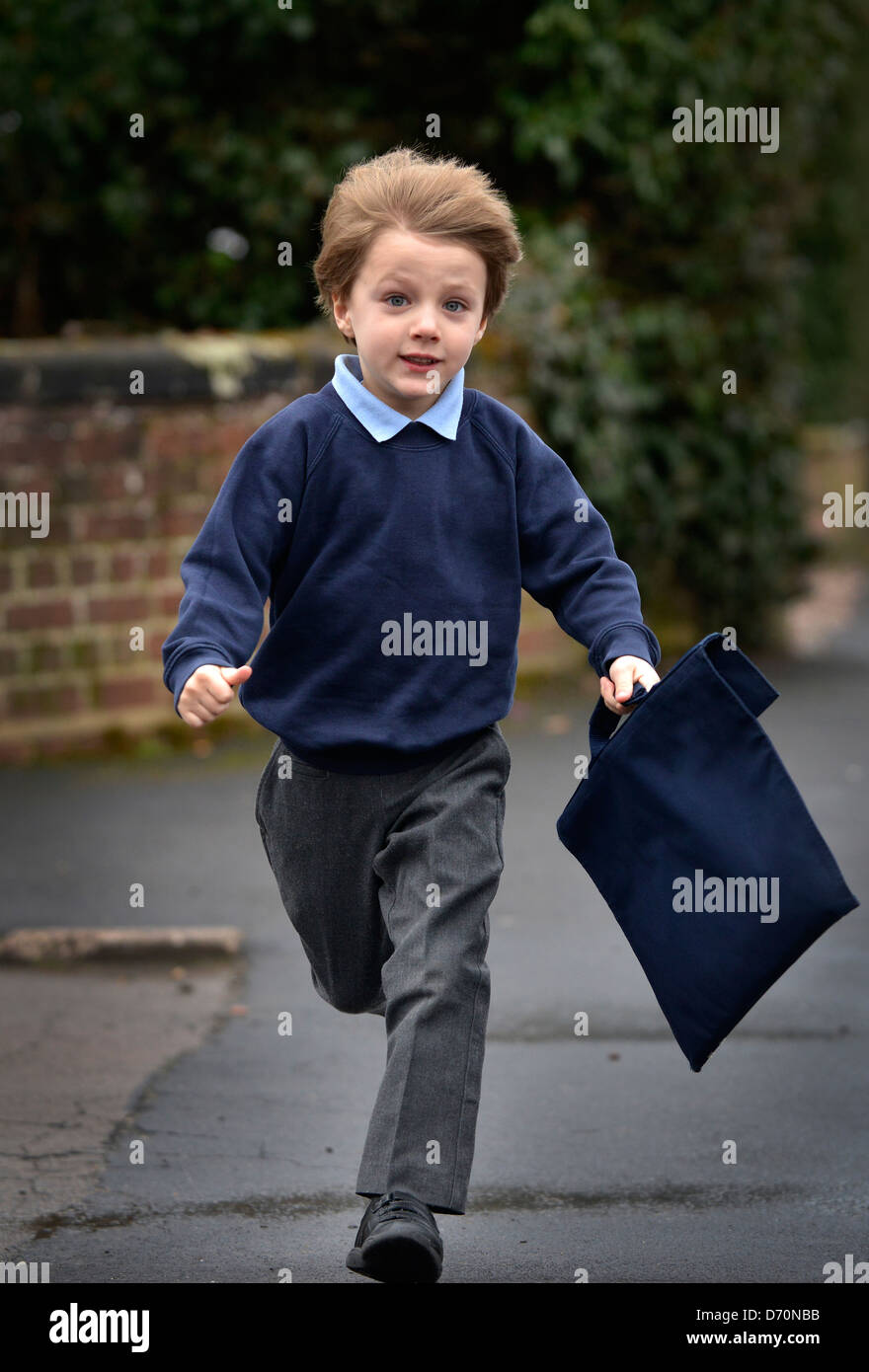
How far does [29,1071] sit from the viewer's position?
4629 millimetres

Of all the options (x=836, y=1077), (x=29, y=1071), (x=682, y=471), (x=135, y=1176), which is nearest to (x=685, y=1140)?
(x=836, y=1077)

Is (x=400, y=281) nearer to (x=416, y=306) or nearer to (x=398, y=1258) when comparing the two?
(x=416, y=306)

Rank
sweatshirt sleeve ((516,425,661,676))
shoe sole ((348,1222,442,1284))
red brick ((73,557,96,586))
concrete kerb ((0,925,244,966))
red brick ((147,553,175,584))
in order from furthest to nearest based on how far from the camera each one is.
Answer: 1. red brick ((147,553,175,584))
2. red brick ((73,557,96,586))
3. concrete kerb ((0,925,244,966))
4. sweatshirt sleeve ((516,425,661,676))
5. shoe sole ((348,1222,442,1284))

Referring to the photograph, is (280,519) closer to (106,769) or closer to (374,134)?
(106,769)

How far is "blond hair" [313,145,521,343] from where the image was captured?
131 inches

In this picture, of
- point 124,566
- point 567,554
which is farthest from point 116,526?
point 567,554

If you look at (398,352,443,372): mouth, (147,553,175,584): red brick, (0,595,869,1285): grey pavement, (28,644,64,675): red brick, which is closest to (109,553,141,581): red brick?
(147,553,175,584): red brick

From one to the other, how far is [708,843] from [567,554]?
0.57 m

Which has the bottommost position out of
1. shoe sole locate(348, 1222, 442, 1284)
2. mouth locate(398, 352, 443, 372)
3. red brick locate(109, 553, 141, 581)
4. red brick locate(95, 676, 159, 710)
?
shoe sole locate(348, 1222, 442, 1284)

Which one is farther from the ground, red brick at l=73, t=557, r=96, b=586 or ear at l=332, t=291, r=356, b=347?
red brick at l=73, t=557, r=96, b=586

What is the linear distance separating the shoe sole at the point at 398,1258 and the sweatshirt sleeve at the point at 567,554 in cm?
99

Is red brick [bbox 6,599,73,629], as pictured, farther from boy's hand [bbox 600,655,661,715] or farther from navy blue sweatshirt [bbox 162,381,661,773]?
boy's hand [bbox 600,655,661,715]

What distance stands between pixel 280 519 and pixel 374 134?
25.3ft

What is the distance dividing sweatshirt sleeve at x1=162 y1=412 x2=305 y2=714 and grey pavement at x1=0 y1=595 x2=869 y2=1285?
1.04 meters
